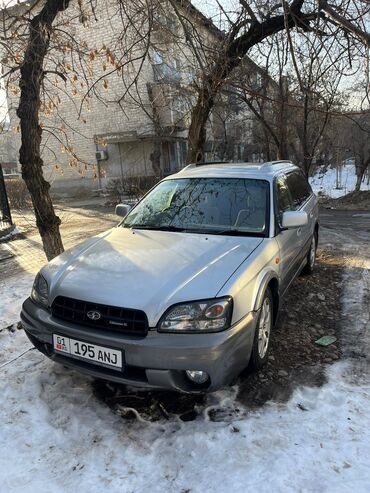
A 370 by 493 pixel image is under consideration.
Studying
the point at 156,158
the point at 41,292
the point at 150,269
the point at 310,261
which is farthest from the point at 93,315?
the point at 156,158

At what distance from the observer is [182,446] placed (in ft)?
8.59

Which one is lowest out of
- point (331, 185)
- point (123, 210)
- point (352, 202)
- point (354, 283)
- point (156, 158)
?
point (331, 185)

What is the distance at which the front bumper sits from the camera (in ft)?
8.68

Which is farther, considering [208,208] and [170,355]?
[208,208]

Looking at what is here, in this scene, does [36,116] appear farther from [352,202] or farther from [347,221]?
[352,202]

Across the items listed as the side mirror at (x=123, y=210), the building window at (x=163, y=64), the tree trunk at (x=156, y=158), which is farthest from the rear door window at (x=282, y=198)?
the tree trunk at (x=156, y=158)

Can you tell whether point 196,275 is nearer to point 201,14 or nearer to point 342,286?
point 342,286

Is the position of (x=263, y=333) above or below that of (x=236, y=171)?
below

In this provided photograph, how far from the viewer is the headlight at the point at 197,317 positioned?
8.84 feet

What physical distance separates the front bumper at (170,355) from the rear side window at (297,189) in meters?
2.42

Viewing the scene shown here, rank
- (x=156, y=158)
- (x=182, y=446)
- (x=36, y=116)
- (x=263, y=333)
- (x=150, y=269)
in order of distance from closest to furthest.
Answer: (x=182, y=446)
(x=150, y=269)
(x=263, y=333)
(x=36, y=116)
(x=156, y=158)

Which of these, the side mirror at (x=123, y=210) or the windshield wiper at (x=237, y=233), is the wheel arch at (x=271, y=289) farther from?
the side mirror at (x=123, y=210)

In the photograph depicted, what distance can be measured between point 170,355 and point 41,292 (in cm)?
124

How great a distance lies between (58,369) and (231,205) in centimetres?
212
